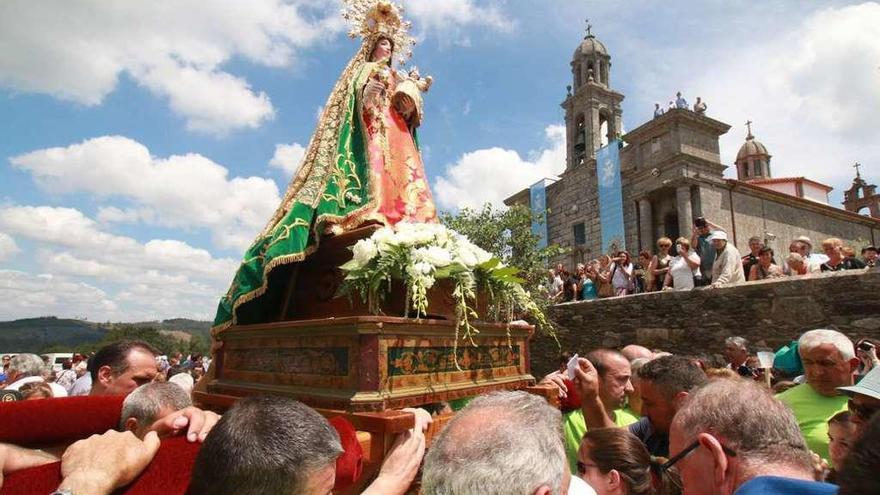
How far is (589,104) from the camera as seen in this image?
30.7m

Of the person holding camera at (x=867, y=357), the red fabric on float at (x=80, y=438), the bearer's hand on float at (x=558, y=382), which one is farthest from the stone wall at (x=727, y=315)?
the red fabric on float at (x=80, y=438)

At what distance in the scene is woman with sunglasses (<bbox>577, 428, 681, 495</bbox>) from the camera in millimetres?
2215

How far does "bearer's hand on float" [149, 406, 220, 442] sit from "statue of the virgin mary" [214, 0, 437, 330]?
1300 millimetres

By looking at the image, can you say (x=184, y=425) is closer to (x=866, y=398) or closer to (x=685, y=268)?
(x=866, y=398)

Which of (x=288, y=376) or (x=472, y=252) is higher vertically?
(x=472, y=252)

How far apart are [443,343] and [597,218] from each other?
25.9 m

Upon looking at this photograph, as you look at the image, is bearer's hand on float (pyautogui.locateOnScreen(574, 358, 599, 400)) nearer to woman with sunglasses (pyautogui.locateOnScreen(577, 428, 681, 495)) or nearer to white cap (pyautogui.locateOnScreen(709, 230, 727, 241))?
woman with sunglasses (pyautogui.locateOnScreen(577, 428, 681, 495))

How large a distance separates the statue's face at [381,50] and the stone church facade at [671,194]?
1922cm

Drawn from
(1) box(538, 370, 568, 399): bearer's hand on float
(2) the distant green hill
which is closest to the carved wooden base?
(1) box(538, 370, 568, 399): bearer's hand on float

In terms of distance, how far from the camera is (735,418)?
5.49 ft

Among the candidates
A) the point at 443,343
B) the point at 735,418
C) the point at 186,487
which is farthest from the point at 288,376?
the point at 735,418

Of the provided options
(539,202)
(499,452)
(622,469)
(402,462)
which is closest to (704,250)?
(622,469)

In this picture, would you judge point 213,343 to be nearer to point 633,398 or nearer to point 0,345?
point 633,398

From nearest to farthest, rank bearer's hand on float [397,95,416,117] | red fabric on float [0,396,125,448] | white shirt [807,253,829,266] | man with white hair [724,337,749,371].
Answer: red fabric on float [0,396,125,448]
bearer's hand on float [397,95,416,117]
man with white hair [724,337,749,371]
white shirt [807,253,829,266]
